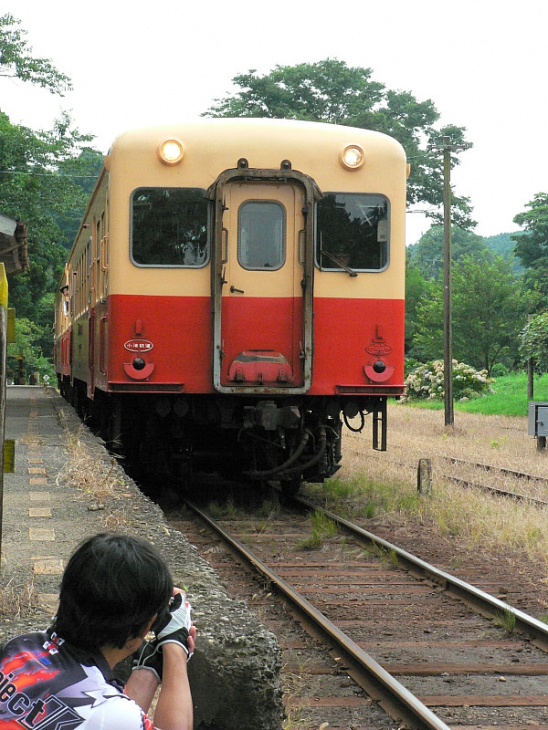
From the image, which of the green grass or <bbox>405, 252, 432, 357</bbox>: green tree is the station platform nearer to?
the green grass

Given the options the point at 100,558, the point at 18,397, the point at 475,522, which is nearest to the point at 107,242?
the point at 475,522

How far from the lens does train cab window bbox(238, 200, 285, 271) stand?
30.6 ft

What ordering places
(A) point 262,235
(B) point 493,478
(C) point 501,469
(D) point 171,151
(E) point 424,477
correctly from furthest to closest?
(C) point 501,469
(B) point 493,478
(E) point 424,477
(A) point 262,235
(D) point 171,151

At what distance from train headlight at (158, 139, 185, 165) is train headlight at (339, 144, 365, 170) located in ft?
4.41

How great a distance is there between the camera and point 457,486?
448 inches

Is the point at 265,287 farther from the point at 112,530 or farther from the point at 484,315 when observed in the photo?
the point at 484,315

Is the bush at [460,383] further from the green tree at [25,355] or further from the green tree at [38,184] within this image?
the green tree at [25,355]

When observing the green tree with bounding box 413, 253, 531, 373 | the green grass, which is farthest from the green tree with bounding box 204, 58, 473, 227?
the green grass

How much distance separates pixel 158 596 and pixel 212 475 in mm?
9558

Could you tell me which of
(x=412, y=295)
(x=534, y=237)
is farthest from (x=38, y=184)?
(x=534, y=237)

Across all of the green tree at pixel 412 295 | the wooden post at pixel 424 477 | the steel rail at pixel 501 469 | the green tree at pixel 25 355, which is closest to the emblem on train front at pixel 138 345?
the wooden post at pixel 424 477

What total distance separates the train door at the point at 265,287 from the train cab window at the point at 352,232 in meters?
0.24

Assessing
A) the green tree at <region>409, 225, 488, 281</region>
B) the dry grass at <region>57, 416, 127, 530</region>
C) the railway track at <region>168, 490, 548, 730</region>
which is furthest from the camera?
the green tree at <region>409, 225, 488, 281</region>

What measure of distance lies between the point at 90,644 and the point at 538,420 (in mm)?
13644
